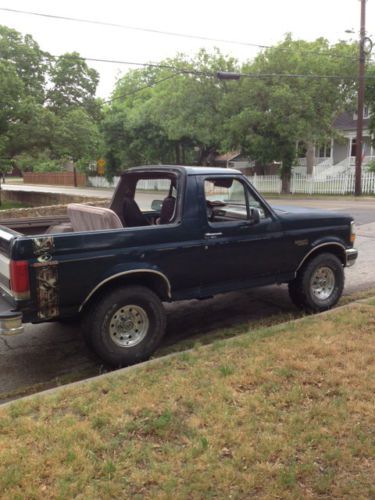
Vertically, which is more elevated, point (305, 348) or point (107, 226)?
point (107, 226)

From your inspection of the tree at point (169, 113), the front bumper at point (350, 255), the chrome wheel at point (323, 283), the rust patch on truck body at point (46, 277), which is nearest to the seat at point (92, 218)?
the rust patch on truck body at point (46, 277)

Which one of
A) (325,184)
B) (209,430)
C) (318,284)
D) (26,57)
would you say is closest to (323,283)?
(318,284)

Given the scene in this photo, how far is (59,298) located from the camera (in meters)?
4.20

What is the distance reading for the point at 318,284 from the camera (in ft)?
19.8

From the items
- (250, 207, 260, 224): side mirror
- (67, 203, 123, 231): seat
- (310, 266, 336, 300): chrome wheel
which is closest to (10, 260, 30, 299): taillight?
(67, 203, 123, 231): seat

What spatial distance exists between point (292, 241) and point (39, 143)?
19557mm

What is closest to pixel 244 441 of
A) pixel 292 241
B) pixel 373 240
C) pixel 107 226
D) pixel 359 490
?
pixel 359 490

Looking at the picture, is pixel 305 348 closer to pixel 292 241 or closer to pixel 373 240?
pixel 292 241

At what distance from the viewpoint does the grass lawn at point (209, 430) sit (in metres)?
2.68

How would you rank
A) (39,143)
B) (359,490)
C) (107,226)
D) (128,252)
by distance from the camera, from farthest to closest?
(39,143) → (107,226) → (128,252) → (359,490)

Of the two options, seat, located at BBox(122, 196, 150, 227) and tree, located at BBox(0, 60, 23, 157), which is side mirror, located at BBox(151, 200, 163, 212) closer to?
seat, located at BBox(122, 196, 150, 227)

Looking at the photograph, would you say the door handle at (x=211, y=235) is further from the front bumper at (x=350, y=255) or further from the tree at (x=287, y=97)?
the tree at (x=287, y=97)

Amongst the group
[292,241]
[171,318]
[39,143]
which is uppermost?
[39,143]

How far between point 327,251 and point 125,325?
2.90 meters
